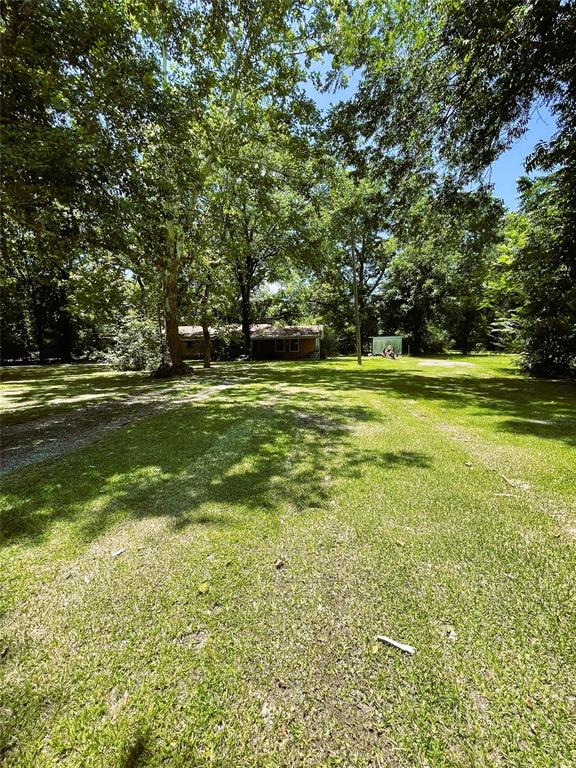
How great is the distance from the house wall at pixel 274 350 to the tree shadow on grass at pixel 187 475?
2710 centimetres

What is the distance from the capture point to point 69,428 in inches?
249

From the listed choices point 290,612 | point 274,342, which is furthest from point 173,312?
point 274,342

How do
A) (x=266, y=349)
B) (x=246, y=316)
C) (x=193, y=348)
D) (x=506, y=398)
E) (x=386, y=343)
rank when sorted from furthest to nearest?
(x=193, y=348)
(x=266, y=349)
(x=386, y=343)
(x=246, y=316)
(x=506, y=398)

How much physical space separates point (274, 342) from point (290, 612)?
32.7m

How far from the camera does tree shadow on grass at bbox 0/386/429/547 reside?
10.2 ft

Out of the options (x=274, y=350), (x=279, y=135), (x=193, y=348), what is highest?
(x=279, y=135)

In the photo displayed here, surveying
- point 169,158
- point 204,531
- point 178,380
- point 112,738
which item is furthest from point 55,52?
point 178,380

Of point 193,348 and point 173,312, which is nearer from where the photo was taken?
point 173,312

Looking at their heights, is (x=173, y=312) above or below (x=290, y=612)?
above

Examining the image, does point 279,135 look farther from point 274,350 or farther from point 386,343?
point 274,350

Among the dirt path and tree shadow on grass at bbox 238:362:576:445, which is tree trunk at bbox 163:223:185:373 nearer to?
the dirt path

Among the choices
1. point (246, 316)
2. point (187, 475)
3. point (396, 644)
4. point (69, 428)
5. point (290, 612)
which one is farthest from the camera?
point (246, 316)

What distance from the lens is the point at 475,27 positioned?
5664 mm

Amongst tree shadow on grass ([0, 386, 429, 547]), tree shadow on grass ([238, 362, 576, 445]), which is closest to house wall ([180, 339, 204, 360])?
tree shadow on grass ([238, 362, 576, 445])
